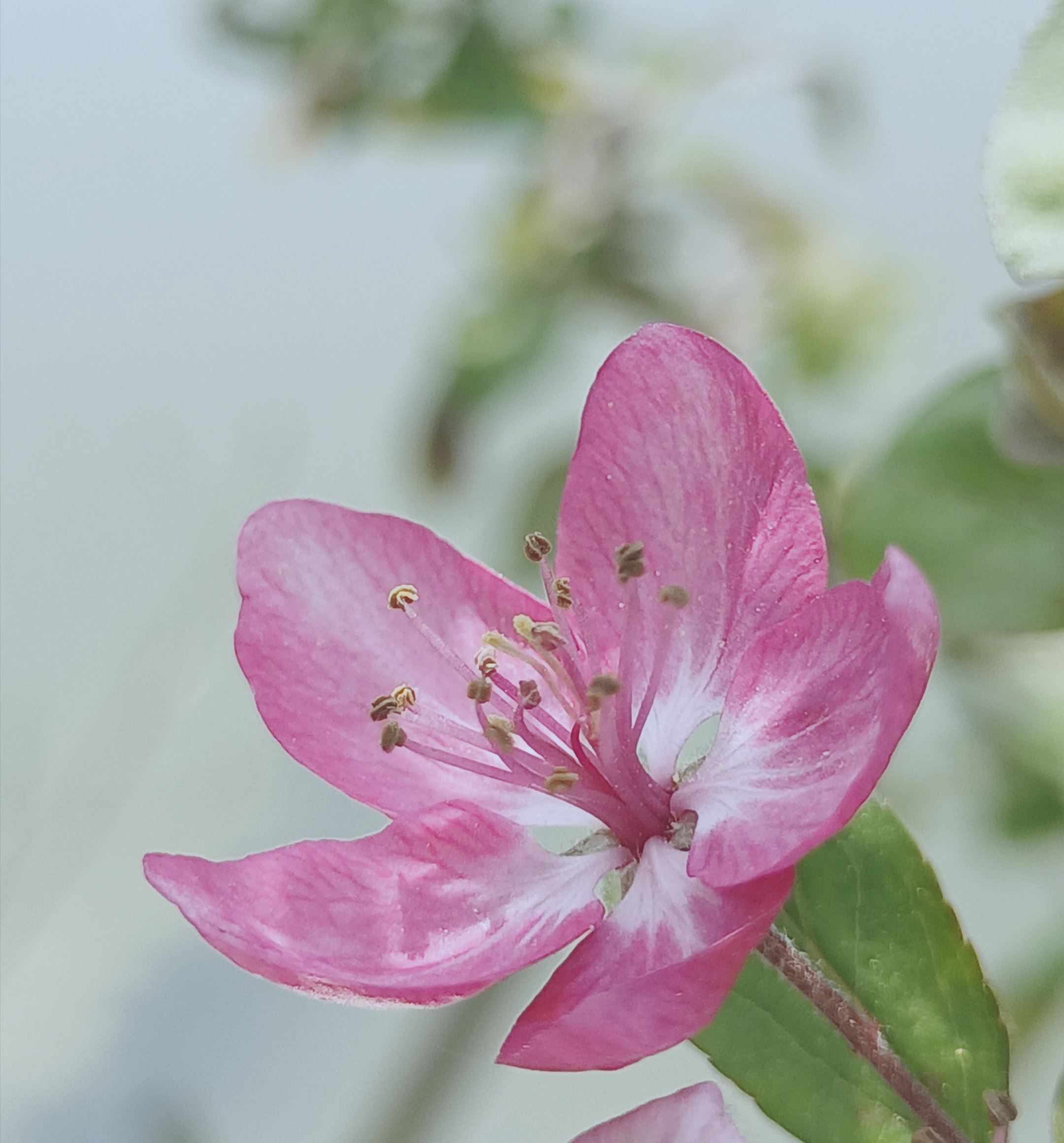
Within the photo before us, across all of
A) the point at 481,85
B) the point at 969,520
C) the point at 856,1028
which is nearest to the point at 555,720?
→ the point at 856,1028

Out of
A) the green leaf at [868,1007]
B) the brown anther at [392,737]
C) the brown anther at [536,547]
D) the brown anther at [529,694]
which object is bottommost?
the green leaf at [868,1007]

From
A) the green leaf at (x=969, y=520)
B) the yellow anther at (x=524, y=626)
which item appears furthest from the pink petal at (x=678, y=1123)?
the green leaf at (x=969, y=520)

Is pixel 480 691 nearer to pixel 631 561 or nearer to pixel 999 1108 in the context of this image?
pixel 631 561

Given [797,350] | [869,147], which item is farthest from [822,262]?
[869,147]

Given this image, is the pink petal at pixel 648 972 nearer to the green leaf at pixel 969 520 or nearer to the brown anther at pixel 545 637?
the brown anther at pixel 545 637

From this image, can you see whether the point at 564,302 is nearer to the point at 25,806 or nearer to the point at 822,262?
the point at 822,262
